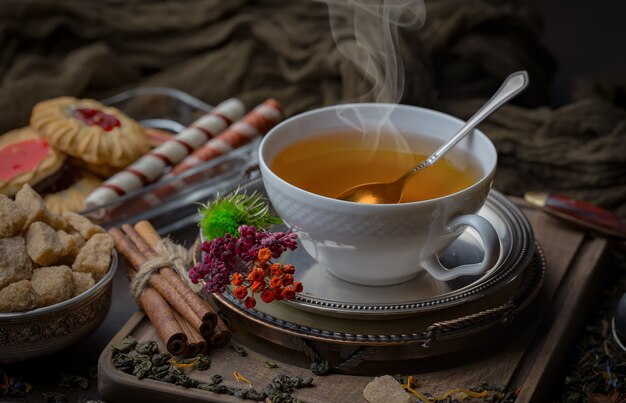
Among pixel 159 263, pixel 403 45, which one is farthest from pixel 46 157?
pixel 403 45

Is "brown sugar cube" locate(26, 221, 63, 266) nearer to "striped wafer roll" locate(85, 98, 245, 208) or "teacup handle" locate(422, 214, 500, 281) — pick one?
"striped wafer roll" locate(85, 98, 245, 208)

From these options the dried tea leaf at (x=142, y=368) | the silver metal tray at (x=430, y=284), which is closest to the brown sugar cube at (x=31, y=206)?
the dried tea leaf at (x=142, y=368)

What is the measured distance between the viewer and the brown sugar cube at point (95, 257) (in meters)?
1.46

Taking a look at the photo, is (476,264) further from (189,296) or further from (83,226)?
(83,226)

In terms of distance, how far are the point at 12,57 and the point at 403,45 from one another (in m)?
1.24

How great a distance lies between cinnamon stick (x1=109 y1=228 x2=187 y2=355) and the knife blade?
2.90 feet

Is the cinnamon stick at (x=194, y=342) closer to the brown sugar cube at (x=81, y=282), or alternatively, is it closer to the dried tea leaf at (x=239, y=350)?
the dried tea leaf at (x=239, y=350)

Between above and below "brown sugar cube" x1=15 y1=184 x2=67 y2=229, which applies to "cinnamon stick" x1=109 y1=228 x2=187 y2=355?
below

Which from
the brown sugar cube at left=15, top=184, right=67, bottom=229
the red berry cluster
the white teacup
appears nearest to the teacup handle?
the white teacup

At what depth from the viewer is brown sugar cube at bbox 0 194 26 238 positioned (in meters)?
1.43

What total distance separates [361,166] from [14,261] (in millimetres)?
687

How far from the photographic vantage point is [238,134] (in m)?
2.14

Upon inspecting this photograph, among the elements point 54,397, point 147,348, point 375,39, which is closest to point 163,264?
point 147,348

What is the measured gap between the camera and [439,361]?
139 cm
